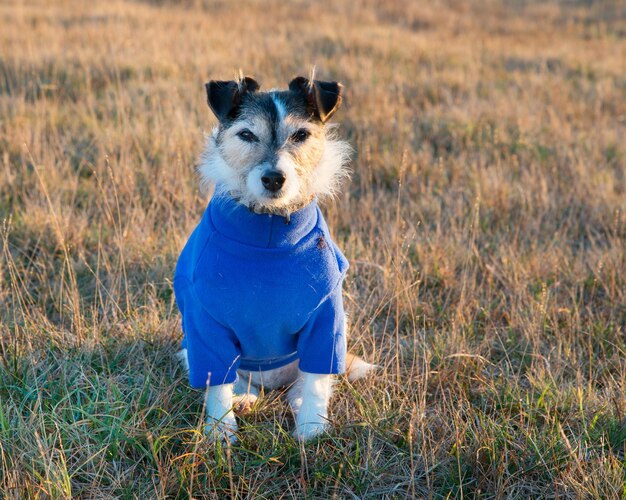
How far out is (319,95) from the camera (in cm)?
329

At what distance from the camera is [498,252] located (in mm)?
5258

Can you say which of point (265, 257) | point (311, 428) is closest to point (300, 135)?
point (265, 257)

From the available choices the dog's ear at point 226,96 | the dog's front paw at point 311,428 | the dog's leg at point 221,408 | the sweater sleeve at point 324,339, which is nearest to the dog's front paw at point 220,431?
the dog's leg at point 221,408

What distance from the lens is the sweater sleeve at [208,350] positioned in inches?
122

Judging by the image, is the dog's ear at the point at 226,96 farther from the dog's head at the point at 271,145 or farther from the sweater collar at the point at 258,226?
the sweater collar at the point at 258,226

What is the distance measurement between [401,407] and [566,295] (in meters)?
2.10

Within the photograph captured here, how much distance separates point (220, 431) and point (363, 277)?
1.97m

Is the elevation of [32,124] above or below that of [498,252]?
above

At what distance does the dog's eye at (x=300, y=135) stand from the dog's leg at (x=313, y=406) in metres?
1.19

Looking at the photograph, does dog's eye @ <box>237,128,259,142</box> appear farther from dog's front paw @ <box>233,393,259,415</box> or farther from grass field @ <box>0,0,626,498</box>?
dog's front paw @ <box>233,393,259,415</box>

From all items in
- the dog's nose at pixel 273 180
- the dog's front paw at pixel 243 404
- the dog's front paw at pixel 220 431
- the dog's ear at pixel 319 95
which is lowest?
the dog's front paw at pixel 243 404

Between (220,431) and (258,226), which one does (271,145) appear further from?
(220,431)

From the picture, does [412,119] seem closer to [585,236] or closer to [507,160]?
[507,160]


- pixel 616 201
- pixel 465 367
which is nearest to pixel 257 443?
pixel 465 367
